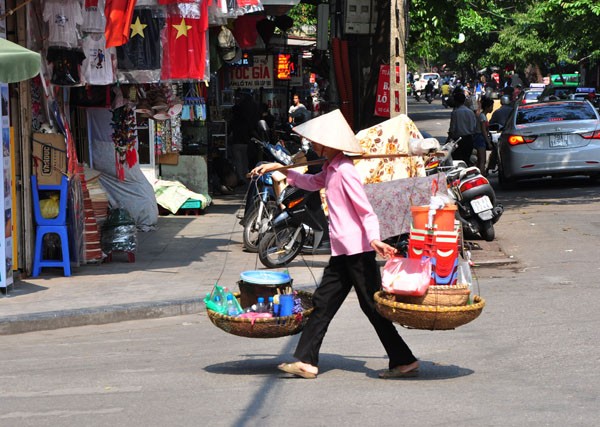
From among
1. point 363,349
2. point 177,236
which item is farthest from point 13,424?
point 177,236

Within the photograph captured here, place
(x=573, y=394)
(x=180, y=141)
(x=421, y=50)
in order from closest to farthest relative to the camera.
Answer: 1. (x=573, y=394)
2. (x=180, y=141)
3. (x=421, y=50)

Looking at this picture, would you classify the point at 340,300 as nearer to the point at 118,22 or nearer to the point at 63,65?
the point at 118,22

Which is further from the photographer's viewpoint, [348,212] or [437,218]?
[437,218]

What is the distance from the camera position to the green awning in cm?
925

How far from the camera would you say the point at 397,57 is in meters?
14.2

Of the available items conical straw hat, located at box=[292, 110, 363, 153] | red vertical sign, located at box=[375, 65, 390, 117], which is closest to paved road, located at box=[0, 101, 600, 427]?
conical straw hat, located at box=[292, 110, 363, 153]

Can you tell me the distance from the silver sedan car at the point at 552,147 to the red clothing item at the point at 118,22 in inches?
406

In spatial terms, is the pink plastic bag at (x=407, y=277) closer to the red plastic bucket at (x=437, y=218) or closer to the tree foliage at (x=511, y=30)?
the red plastic bucket at (x=437, y=218)

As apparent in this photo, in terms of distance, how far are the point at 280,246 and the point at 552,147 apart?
8497 millimetres

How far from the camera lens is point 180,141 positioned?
61.5 feet

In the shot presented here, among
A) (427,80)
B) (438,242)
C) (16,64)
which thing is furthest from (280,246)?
(427,80)

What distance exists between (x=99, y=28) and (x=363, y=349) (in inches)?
208

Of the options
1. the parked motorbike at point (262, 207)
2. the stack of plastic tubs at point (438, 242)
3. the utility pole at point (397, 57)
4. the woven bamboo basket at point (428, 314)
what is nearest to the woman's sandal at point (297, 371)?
the woven bamboo basket at point (428, 314)

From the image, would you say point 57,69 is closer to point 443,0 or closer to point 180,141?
point 180,141
